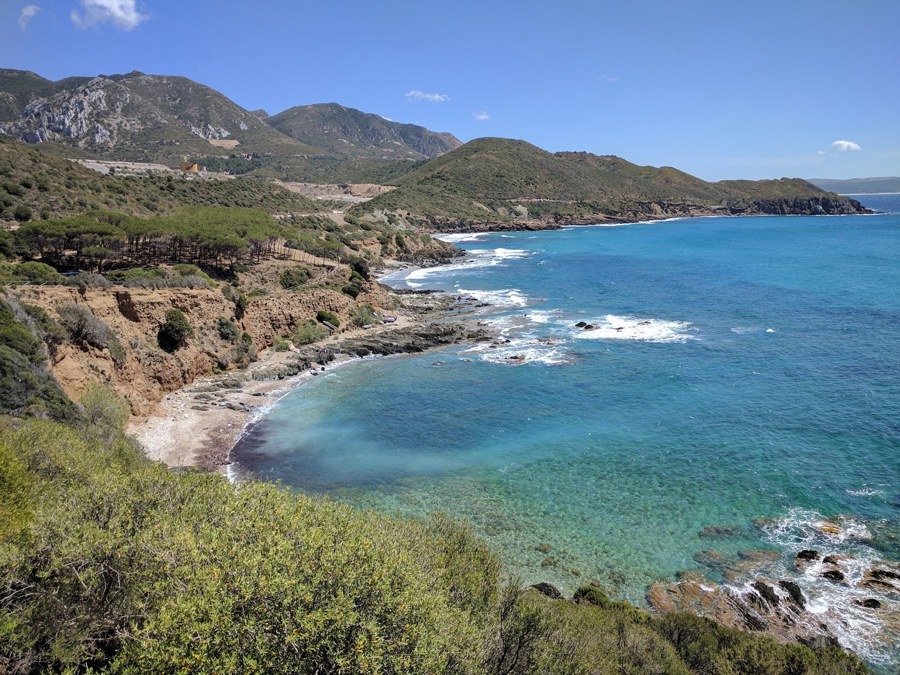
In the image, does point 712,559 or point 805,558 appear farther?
point 712,559

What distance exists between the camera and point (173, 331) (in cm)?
3578

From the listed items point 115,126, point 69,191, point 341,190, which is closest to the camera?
point 69,191

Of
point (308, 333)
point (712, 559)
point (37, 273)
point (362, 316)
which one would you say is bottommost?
point (712, 559)

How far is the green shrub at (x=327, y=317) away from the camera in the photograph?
49.7 meters

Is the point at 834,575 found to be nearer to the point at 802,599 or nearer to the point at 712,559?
the point at 802,599

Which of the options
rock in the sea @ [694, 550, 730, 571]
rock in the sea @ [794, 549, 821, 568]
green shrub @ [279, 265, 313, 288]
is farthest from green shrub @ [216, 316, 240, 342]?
rock in the sea @ [794, 549, 821, 568]

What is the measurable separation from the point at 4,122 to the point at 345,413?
611 ft

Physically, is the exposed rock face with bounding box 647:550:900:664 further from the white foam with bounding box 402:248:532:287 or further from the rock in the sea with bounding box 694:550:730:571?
the white foam with bounding box 402:248:532:287

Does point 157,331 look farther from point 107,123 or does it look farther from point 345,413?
point 107,123

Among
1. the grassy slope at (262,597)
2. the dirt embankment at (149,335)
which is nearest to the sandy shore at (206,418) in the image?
the dirt embankment at (149,335)

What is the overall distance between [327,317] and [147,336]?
17298 mm

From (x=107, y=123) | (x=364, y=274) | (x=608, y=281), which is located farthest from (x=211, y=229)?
(x=107, y=123)

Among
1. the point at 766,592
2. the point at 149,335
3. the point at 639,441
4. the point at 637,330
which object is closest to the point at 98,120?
the point at 149,335

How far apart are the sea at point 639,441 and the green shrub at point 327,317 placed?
28.1ft
